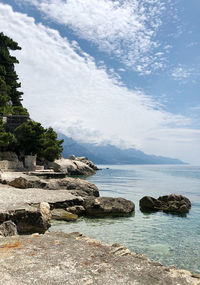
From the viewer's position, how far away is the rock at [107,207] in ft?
62.8

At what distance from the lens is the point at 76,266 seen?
6.28m

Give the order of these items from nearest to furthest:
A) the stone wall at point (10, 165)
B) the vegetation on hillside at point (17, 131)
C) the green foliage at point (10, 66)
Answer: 1. the stone wall at point (10, 165)
2. the vegetation on hillside at point (17, 131)
3. the green foliage at point (10, 66)

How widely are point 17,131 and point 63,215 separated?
4709 centimetres

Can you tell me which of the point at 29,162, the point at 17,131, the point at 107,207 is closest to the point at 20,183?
the point at 107,207

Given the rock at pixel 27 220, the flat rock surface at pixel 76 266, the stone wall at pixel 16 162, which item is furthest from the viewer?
the stone wall at pixel 16 162

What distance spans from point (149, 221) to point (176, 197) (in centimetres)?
835

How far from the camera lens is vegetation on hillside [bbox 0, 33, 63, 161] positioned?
58.6 metres

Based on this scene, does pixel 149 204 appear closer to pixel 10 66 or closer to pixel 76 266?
pixel 76 266

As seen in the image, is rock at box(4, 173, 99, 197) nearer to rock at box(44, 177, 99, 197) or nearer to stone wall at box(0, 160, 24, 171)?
rock at box(44, 177, 99, 197)

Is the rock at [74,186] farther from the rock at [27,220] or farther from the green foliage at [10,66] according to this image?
the green foliage at [10,66]

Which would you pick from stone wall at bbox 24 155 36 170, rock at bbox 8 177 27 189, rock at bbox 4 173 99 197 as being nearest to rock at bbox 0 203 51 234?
rock at bbox 4 173 99 197

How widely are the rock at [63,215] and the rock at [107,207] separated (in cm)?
194

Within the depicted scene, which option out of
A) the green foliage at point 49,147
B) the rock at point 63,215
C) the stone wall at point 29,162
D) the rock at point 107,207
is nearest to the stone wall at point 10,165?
the stone wall at point 29,162

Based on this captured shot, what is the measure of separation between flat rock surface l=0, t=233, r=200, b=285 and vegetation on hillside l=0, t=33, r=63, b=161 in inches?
1637
